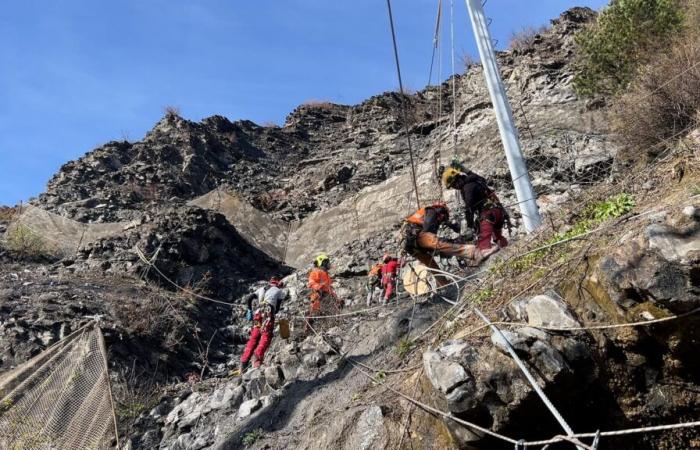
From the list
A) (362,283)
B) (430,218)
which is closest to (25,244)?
(362,283)

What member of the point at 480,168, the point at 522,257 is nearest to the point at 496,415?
the point at 522,257

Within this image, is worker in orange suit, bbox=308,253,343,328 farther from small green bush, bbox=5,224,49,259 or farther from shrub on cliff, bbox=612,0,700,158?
small green bush, bbox=5,224,49,259

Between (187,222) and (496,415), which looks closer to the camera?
(496,415)

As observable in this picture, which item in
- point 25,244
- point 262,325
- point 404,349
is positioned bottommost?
point 404,349

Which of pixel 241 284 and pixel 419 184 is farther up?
pixel 419 184

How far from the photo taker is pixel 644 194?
4672 mm

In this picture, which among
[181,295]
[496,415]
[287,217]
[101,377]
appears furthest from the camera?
[287,217]

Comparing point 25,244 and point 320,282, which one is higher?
point 25,244

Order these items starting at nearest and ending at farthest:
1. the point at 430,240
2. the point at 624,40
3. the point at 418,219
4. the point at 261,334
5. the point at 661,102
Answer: the point at 430,240 < the point at 418,219 < the point at 661,102 < the point at 261,334 < the point at 624,40

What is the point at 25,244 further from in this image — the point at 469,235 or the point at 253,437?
the point at 253,437

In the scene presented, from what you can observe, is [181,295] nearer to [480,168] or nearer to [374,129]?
[480,168]

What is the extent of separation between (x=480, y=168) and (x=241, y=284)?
22.0ft

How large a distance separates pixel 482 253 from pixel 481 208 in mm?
686

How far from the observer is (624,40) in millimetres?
11625
